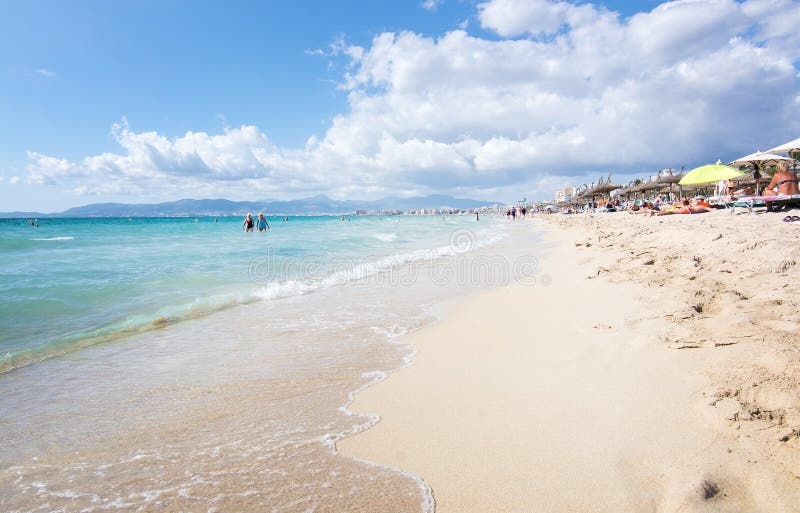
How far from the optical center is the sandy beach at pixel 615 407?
1.86 meters

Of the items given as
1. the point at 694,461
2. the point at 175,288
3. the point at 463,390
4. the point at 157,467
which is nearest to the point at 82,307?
the point at 175,288

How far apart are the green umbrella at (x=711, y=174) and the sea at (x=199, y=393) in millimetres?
14399

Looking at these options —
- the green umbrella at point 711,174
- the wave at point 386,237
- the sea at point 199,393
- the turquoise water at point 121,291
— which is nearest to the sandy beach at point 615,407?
the sea at point 199,393

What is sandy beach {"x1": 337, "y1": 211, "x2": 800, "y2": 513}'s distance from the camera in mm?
1858

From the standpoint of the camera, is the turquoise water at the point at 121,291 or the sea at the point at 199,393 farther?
the turquoise water at the point at 121,291

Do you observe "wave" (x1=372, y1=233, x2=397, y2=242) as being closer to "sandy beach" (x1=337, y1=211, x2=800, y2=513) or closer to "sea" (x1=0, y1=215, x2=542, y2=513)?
"sea" (x1=0, y1=215, x2=542, y2=513)

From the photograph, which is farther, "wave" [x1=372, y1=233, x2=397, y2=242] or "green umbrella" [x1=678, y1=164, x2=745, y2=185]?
"wave" [x1=372, y1=233, x2=397, y2=242]

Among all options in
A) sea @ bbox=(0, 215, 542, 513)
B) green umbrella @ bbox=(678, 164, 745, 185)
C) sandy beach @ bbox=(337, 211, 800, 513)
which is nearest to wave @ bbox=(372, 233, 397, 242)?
green umbrella @ bbox=(678, 164, 745, 185)

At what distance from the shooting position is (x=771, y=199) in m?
13.5

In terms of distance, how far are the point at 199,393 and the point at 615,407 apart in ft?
10.9

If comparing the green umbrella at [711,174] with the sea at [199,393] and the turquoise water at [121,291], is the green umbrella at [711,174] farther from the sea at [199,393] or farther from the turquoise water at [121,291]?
the turquoise water at [121,291]

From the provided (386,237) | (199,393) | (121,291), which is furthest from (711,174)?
(121,291)

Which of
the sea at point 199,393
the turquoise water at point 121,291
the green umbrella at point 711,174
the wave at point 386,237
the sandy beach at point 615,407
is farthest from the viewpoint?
the wave at point 386,237

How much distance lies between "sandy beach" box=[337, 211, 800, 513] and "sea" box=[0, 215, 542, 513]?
1.08 ft
